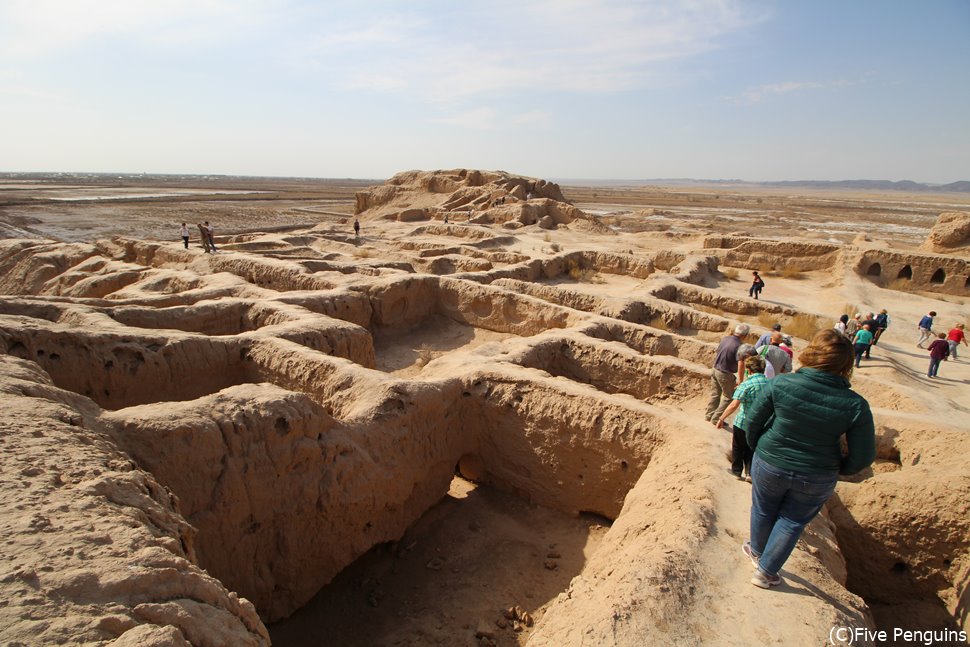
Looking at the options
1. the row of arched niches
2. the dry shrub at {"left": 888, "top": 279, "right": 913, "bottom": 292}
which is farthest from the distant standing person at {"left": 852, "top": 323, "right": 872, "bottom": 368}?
the row of arched niches

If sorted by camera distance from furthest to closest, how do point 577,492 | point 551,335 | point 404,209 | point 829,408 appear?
1. point 404,209
2. point 551,335
3. point 577,492
4. point 829,408

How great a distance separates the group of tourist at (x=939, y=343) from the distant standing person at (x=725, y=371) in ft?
17.9

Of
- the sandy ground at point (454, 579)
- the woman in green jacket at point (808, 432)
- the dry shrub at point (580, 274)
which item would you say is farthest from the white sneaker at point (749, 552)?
the dry shrub at point (580, 274)

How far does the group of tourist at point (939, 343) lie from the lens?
838cm

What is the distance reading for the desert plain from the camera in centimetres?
259

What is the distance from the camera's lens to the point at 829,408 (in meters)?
2.59

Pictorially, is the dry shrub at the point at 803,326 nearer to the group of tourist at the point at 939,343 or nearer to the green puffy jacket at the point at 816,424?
the group of tourist at the point at 939,343

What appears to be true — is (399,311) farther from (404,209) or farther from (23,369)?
(404,209)

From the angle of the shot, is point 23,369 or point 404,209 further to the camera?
point 404,209

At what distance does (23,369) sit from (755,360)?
6410 millimetres

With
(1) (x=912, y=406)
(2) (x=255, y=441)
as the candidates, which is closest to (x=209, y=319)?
(2) (x=255, y=441)

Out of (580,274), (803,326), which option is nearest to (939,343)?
(803,326)

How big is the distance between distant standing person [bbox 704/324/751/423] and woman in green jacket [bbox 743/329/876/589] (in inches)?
111

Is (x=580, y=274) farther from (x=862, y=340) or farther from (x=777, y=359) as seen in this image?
(x=777, y=359)
